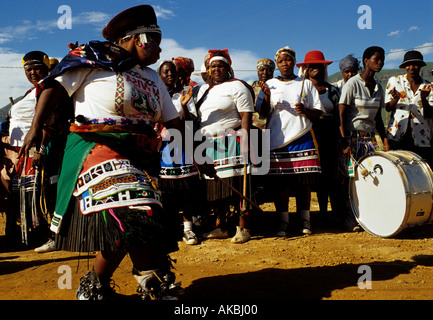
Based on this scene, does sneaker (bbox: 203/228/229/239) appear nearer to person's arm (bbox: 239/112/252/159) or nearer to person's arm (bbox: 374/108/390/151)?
person's arm (bbox: 239/112/252/159)

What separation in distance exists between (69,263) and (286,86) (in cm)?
351

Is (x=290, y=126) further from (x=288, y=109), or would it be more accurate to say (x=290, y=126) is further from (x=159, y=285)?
(x=159, y=285)

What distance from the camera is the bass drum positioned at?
470cm

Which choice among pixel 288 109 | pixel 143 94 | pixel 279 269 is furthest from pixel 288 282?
pixel 288 109

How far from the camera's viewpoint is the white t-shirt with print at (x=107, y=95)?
8.95 feet

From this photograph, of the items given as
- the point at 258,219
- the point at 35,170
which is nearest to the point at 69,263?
the point at 35,170

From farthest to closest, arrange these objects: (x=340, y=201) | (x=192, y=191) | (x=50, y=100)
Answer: (x=340, y=201), (x=192, y=191), (x=50, y=100)

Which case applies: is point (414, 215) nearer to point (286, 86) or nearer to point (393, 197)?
point (393, 197)

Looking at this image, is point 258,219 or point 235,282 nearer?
point 235,282

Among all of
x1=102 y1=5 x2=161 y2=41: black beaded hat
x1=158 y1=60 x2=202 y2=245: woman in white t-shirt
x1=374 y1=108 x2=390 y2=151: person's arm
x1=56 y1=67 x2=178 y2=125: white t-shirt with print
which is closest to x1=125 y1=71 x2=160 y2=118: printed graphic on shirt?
x1=56 y1=67 x2=178 y2=125: white t-shirt with print

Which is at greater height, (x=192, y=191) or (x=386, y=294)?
(x=192, y=191)

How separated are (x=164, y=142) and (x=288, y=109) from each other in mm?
1729

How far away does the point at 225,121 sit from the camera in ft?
17.2

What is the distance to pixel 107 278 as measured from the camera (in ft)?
9.09
